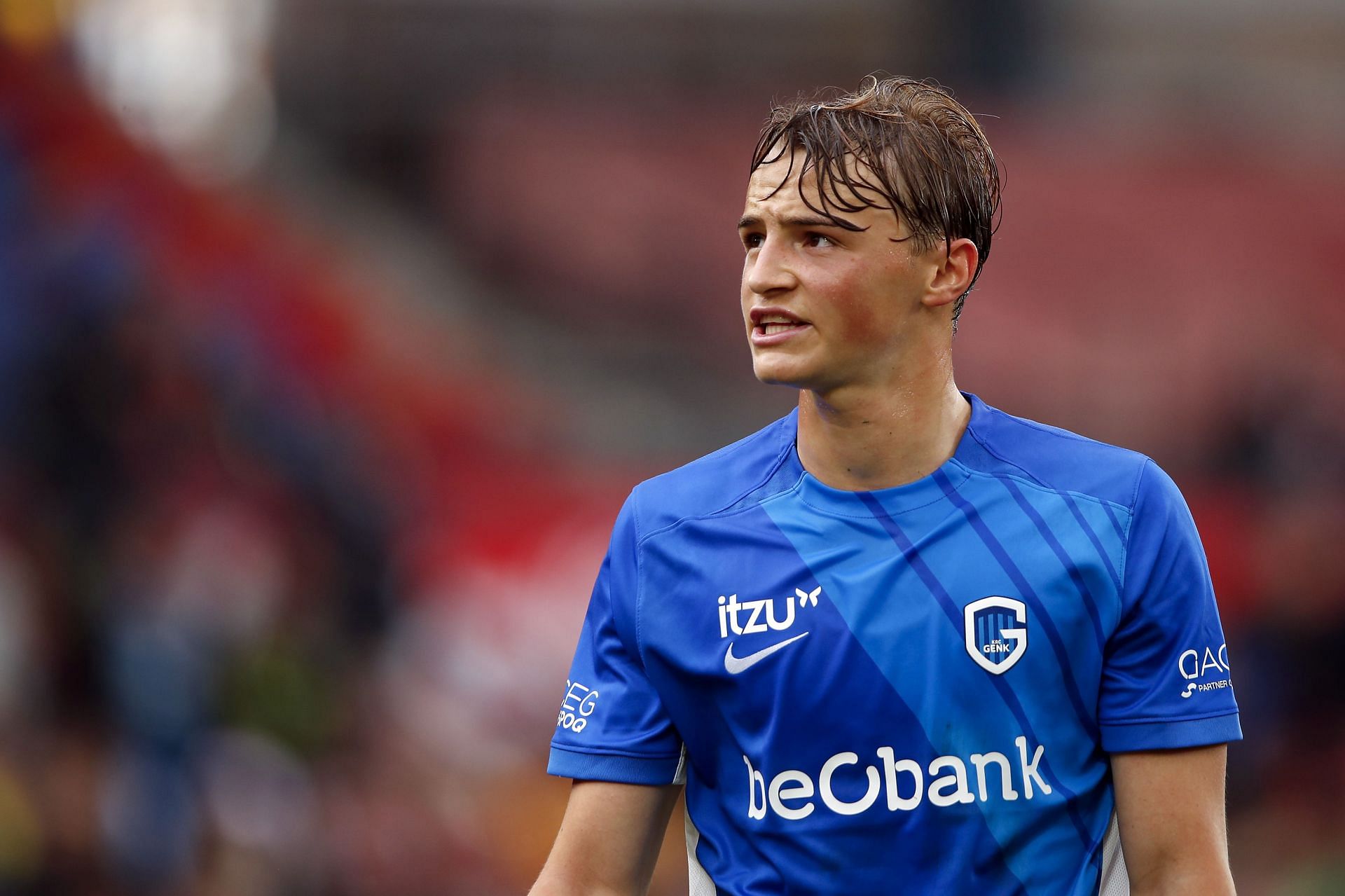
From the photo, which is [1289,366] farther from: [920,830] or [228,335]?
[920,830]

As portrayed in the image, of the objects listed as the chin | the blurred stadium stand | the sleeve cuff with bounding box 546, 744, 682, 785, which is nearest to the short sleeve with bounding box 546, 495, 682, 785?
the sleeve cuff with bounding box 546, 744, 682, 785

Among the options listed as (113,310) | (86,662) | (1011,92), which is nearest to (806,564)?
(86,662)

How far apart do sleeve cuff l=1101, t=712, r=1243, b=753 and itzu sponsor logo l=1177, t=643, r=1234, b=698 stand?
0.17 ft

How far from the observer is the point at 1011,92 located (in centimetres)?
1612

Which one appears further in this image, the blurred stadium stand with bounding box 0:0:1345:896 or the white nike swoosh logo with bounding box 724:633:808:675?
the blurred stadium stand with bounding box 0:0:1345:896

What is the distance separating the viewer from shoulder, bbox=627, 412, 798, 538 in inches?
122

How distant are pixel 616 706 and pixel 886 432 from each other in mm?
695

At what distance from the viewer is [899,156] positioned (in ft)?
9.39

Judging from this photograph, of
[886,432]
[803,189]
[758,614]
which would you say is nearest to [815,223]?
[803,189]

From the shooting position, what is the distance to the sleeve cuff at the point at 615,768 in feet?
9.84

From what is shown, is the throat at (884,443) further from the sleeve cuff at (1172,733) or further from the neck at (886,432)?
the sleeve cuff at (1172,733)

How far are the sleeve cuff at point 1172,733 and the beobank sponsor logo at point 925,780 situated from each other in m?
0.13

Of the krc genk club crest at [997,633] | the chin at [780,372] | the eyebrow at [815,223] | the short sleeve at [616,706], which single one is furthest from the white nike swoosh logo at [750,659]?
the eyebrow at [815,223]

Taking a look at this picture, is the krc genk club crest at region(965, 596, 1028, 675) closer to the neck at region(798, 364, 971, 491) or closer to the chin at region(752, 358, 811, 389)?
the neck at region(798, 364, 971, 491)
